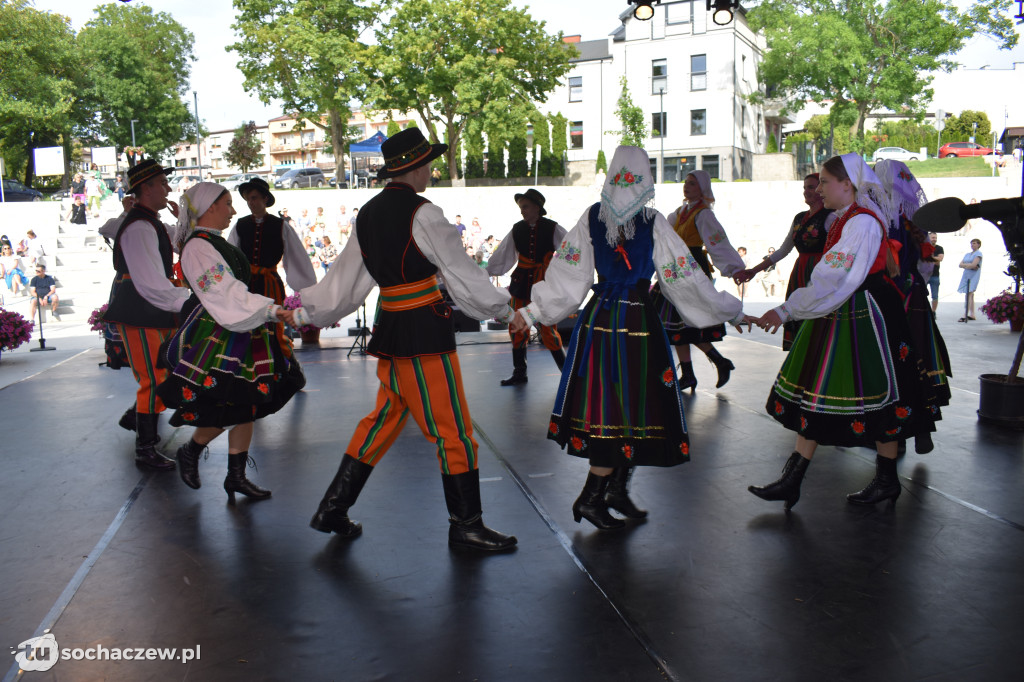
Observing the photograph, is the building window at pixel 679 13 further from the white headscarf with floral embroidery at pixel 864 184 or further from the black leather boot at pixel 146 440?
the black leather boot at pixel 146 440

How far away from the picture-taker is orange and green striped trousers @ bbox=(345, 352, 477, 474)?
129 inches

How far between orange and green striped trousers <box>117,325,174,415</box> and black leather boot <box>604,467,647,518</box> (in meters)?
2.70

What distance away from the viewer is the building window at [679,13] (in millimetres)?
35062

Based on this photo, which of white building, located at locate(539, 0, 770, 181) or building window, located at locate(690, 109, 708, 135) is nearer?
white building, located at locate(539, 0, 770, 181)

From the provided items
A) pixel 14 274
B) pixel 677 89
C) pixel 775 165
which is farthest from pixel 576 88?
pixel 14 274

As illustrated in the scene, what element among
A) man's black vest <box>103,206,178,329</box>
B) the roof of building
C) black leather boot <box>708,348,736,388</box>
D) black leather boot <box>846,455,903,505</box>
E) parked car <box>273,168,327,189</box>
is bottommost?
black leather boot <box>846,455,903,505</box>

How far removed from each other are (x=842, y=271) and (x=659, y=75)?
34.9m

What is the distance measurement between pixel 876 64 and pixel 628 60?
34.1ft

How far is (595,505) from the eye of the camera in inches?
141

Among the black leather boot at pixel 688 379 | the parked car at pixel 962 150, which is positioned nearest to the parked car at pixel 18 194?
the black leather boot at pixel 688 379

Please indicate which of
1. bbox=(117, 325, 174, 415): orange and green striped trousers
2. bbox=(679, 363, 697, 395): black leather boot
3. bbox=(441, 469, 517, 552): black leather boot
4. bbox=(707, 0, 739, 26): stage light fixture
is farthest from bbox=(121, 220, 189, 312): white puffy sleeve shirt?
bbox=(707, 0, 739, 26): stage light fixture

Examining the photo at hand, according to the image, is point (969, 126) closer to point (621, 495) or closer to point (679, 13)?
point (679, 13)

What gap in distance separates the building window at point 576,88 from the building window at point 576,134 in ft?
3.79

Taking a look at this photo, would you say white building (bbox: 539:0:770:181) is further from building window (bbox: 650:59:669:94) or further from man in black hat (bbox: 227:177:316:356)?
man in black hat (bbox: 227:177:316:356)
